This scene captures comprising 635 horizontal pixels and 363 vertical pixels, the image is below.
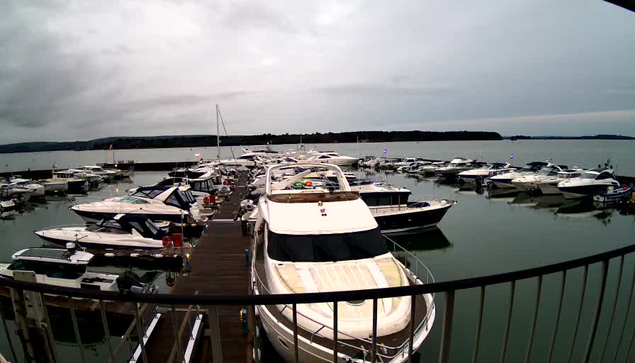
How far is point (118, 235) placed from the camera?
1472 centimetres

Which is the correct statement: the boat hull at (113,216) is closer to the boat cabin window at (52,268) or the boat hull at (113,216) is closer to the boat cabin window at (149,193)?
the boat cabin window at (149,193)

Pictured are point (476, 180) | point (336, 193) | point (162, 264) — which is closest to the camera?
point (336, 193)

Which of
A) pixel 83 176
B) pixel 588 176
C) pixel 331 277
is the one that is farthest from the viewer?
pixel 83 176

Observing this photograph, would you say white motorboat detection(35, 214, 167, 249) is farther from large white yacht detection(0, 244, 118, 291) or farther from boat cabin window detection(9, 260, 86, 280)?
boat cabin window detection(9, 260, 86, 280)

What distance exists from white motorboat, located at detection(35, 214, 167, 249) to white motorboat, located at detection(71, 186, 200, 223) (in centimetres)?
296

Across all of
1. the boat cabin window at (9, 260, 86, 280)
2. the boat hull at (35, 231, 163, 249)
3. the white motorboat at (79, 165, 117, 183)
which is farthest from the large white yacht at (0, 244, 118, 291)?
the white motorboat at (79, 165, 117, 183)

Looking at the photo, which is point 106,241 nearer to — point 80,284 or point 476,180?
point 80,284

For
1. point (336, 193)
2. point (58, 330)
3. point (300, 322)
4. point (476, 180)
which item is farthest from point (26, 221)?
point (476, 180)

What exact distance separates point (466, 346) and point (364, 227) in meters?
4.53

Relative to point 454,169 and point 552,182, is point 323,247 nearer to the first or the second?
point 552,182

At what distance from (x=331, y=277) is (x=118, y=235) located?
12.5 m

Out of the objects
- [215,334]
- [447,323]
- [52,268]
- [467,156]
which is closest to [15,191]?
[52,268]

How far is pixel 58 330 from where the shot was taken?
9.59 meters

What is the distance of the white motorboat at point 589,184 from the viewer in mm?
27386
